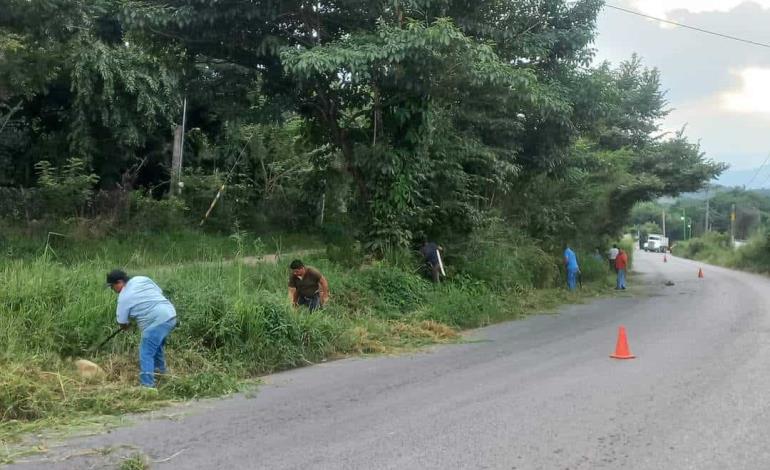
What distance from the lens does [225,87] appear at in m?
14.2

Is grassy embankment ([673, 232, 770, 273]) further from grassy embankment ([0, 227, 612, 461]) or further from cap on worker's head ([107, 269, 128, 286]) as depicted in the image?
cap on worker's head ([107, 269, 128, 286])

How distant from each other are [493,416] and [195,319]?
4207 mm

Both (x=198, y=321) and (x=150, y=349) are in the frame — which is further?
(x=198, y=321)

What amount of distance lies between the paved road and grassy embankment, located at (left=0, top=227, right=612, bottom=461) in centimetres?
61

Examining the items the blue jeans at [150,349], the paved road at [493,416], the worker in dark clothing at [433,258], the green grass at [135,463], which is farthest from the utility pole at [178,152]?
the green grass at [135,463]

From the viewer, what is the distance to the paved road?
5.16m

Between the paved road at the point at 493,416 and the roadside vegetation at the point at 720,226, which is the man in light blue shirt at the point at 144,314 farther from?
the roadside vegetation at the point at 720,226

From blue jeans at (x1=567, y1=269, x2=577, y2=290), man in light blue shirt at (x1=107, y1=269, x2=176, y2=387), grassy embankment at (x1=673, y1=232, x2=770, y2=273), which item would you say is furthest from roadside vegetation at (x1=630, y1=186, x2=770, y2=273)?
man in light blue shirt at (x1=107, y1=269, x2=176, y2=387)

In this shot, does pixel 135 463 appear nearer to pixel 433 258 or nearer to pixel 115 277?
pixel 115 277

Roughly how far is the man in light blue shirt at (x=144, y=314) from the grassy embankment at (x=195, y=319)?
0.99ft

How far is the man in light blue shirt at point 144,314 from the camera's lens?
23.8ft

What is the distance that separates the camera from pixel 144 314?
7.34m

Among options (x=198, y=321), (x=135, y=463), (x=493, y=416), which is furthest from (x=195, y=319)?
(x=493, y=416)

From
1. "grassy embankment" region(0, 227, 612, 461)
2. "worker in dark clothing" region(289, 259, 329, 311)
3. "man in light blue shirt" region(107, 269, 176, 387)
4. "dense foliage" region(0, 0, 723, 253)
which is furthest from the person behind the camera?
"dense foliage" region(0, 0, 723, 253)
